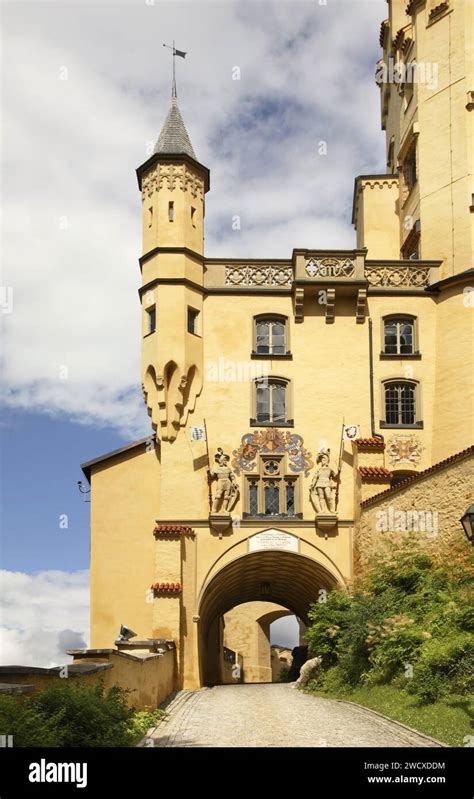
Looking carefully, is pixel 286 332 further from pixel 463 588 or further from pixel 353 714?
pixel 353 714

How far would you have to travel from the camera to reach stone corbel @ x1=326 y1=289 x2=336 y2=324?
3011 centimetres

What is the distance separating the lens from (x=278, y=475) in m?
29.2

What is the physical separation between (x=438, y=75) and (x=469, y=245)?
689cm

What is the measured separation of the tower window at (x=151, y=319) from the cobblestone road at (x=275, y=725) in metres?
12.5

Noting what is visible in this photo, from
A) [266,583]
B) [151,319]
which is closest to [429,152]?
[151,319]

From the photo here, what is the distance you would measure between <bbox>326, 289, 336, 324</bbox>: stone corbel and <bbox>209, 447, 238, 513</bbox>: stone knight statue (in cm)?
591

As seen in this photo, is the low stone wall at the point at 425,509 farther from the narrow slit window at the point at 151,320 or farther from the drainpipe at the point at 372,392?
the narrow slit window at the point at 151,320

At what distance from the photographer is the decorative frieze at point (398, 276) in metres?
30.9

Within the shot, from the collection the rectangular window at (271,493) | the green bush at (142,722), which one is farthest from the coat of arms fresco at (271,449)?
the green bush at (142,722)

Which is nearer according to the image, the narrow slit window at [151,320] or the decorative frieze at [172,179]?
the narrow slit window at [151,320]

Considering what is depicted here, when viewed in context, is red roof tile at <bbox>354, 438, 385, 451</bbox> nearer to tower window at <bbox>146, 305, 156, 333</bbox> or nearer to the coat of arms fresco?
the coat of arms fresco

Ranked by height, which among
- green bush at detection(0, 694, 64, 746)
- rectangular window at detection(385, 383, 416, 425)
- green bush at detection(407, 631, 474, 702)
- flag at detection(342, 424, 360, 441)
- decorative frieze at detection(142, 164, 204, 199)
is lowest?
green bush at detection(407, 631, 474, 702)

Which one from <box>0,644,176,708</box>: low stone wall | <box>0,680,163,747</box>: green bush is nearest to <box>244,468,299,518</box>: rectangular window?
<box>0,644,176,708</box>: low stone wall
